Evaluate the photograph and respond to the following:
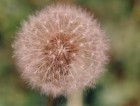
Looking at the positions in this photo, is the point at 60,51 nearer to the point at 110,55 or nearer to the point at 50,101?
the point at 50,101

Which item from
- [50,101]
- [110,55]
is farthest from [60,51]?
[110,55]

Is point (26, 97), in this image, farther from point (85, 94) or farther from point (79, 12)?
point (79, 12)

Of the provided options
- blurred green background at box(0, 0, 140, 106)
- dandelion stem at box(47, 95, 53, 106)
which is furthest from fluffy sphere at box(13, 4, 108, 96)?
blurred green background at box(0, 0, 140, 106)

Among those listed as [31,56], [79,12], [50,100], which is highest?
[79,12]

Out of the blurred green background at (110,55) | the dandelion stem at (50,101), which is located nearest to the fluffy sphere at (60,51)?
the dandelion stem at (50,101)

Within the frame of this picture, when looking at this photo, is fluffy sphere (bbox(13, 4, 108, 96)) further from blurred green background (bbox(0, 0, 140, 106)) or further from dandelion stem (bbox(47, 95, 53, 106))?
blurred green background (bbox(0, 0, 140, 106))

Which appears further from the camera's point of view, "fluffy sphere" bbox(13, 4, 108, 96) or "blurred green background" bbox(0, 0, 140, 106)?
"blurred green background" bbox(0, 0, 140, 106)

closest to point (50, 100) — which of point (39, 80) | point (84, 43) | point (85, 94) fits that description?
point (39, 80)
